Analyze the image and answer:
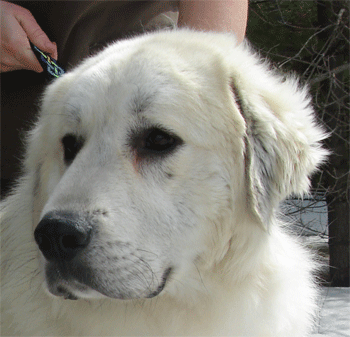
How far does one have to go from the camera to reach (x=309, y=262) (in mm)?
2461

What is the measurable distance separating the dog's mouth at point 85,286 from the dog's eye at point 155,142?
0.58 meters

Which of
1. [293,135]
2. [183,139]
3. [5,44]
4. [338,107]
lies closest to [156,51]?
[183,139]

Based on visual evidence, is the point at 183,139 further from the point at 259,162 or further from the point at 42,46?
the point at 42,46

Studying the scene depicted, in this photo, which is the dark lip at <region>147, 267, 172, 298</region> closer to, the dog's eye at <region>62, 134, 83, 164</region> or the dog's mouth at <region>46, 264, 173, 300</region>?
the dog's mouth at <region>46, 264, 173, 300</region>

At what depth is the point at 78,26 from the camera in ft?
9.29

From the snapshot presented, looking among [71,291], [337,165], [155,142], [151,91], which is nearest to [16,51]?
[151,91]

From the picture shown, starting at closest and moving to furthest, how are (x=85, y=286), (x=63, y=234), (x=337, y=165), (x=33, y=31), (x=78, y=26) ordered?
(x=63, y=234)
(x=85, y=286)
(x=33, y=31)
(x=78, y=26)
(x=337, y=165)

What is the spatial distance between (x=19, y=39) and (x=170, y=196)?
4.46ft

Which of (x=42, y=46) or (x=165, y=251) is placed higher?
(x=42, y=46)

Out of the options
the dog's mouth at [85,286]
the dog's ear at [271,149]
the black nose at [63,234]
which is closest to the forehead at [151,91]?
the dog's ear at [271,149]

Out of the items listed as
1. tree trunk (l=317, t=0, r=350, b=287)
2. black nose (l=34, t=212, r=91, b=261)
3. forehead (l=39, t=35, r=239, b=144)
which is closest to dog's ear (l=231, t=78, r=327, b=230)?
forehead (l=39, t=35, r=239, b=144)

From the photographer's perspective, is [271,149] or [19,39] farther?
[19,39]

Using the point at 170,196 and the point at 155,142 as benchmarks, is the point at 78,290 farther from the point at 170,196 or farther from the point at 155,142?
the point at 155,142

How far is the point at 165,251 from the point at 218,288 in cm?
39
